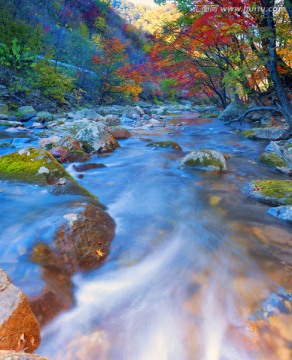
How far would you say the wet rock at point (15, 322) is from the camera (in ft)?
4.70

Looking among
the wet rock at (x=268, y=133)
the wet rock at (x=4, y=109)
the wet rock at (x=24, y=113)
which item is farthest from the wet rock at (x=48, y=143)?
the wet rock at (x=268, y=133)

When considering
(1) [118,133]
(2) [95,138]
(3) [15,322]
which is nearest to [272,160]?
(2) [95,138]

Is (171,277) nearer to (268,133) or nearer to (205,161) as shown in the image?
(205,161)

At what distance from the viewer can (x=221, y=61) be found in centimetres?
1478

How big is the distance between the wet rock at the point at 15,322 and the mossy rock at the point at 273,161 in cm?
571

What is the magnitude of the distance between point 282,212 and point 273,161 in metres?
2.99

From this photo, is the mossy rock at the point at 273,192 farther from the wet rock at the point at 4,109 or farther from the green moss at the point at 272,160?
the wet rock at the point at 4,109

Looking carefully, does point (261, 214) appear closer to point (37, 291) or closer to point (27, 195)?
point (37, 291)

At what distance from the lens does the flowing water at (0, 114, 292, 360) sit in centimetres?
177

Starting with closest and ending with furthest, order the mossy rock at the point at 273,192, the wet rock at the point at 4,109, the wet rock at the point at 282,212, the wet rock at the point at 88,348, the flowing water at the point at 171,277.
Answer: the wet rock at the point at 88,348, the flowing water at the point at 171,277, the wet rock at the point at 282,212, the mossy rock at the point at 273,192, the wet rock at the point at 4,109

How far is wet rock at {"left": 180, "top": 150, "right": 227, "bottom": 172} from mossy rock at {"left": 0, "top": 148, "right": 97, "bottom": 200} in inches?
106

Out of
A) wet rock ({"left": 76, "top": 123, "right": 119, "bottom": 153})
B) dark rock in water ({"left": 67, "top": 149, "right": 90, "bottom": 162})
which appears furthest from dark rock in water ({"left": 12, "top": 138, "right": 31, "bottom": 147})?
dark rock in water ({"left": 67, "top": 149, "right": 90, "bottom": 162})

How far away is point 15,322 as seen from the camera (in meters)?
1.48

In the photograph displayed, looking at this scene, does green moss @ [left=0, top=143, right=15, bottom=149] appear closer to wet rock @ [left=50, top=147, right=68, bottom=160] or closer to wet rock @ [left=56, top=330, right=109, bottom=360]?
wet rock @ [left=50, top=147, right=68, bottom=160]
